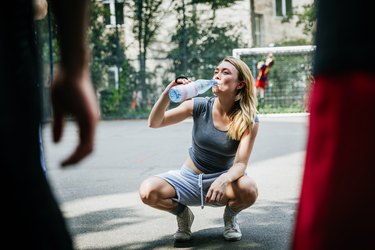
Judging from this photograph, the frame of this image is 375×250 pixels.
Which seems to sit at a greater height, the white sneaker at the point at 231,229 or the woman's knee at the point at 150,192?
the woman's knee at the point at 150,192

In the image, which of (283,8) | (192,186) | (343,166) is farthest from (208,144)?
(283,8)

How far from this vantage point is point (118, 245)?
3947 mm

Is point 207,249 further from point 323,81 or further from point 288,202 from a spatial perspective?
point 323,81

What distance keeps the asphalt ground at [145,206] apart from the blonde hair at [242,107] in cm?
42

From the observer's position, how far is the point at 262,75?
15227mm

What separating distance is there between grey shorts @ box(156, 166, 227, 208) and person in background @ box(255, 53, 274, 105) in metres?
11.2

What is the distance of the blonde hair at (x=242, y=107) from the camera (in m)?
3.84

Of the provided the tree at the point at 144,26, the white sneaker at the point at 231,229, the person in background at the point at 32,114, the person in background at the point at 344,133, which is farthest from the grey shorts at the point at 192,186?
the tree at the point at 144,26

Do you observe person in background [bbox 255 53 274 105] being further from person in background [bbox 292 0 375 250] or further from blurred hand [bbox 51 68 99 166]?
person in background [bbox 292 0 375 250]

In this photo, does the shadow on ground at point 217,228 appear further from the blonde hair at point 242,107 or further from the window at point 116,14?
the window at point 116,14

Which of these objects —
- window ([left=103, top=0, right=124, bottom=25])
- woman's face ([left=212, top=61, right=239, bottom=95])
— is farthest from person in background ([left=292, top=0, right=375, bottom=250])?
window ([left=103, top=0, right=124, bottom=25])

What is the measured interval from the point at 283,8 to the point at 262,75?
701cm

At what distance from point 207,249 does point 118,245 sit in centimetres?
62

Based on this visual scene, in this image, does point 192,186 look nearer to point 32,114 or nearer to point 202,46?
point 32,114
